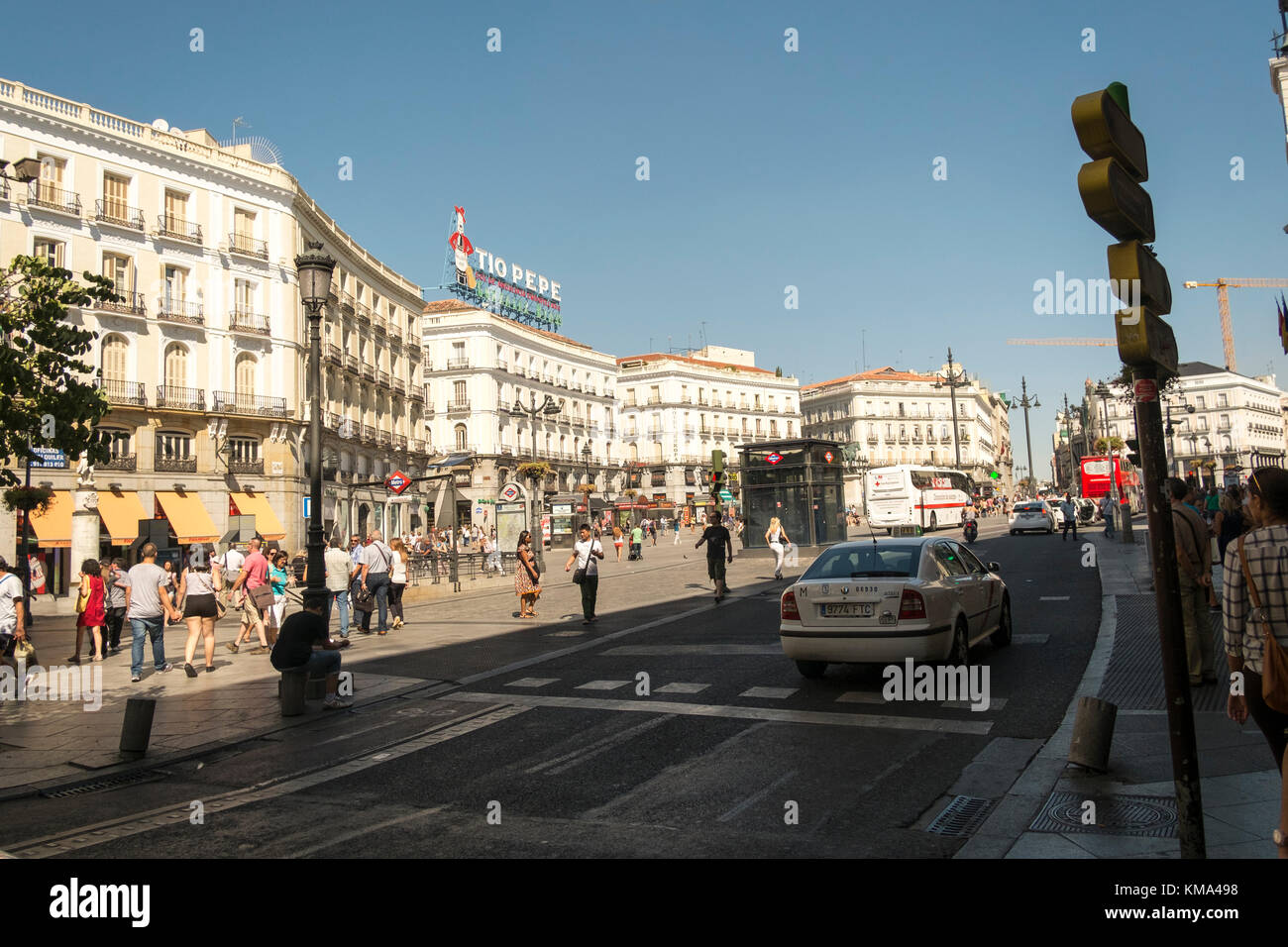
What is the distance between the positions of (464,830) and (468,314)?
63.6 m

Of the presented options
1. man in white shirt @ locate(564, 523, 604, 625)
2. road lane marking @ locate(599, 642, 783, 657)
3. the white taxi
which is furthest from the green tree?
the white taxi

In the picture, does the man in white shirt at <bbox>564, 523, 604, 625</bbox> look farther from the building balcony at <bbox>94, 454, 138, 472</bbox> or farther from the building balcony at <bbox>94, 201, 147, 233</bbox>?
the building balcony at <bbox>94, 201, 147, 233</bbox>

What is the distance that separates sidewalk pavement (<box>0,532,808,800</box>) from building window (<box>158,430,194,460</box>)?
13.5 m

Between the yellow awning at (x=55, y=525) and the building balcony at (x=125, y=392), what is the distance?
421 centimetres

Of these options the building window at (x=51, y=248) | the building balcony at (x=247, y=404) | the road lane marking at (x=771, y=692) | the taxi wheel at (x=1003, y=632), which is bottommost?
the road lane marking at (x=771, y=692)

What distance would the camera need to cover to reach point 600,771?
627 centimetres

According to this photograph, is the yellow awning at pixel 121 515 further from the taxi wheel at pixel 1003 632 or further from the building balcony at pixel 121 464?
the taxi wheel at pixel 1003 632

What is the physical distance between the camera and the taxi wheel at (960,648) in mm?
8750

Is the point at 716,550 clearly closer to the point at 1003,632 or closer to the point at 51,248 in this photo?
the point at 1003,632

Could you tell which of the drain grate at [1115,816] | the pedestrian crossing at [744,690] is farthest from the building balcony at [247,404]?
the drain grate at [1115,816]

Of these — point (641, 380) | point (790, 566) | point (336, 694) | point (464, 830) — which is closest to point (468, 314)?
point (641, 380)

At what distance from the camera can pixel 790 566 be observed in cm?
2588

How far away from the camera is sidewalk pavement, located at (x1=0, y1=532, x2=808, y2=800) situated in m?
7.78
